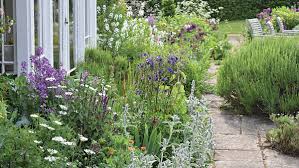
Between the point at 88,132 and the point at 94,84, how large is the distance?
3.82 feet

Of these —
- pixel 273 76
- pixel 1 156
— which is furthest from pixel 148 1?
pixel 1 156

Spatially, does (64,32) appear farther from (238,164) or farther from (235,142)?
(238,164)

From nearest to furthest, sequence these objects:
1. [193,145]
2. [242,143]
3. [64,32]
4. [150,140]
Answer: [193,145] → [150,140] → [242,143] → [64,32]

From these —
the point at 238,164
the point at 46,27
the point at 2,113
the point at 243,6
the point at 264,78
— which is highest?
the point at 46,27

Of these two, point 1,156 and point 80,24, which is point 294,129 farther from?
point 80,24

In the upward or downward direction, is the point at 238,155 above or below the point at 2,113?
below

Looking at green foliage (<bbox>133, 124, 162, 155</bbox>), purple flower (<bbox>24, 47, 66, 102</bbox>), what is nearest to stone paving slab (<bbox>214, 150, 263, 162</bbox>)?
green foliage (<bbox>133, 124, 162, 155</bbox>)

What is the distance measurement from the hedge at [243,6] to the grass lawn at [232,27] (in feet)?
2.01

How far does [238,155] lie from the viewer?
19.9ft

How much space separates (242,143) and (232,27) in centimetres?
1538

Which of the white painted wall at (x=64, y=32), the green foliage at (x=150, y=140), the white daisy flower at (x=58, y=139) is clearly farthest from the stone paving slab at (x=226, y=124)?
the white daisy flower at (x=58, y=139)

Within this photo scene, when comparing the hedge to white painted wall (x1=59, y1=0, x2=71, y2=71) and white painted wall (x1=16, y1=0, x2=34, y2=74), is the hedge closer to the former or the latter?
white painted wall (x1=59, y1=0, x2=71, y2=71)

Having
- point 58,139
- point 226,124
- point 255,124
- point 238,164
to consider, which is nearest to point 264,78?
point 255,124

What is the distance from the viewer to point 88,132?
4930mm
